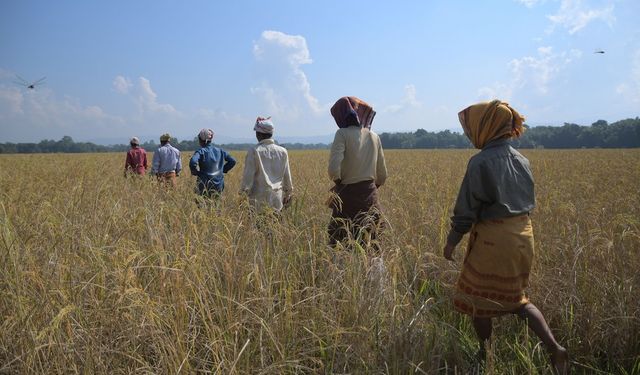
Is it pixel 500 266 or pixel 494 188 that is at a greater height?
pixel 494 188

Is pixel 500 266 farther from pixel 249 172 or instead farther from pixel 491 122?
pixel 249 172

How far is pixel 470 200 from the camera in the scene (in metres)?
2.02

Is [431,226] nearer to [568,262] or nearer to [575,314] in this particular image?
[568,262]

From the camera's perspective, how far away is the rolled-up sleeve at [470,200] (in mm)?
1997

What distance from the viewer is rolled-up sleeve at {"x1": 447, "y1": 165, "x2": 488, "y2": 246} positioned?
6.55ft

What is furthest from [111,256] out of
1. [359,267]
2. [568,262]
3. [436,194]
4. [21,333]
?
[436,194]

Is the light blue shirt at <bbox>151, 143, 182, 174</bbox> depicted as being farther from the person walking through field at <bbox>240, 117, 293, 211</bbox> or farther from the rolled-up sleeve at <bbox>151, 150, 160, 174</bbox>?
the person walking through field at <bbox>240, 117, 293, 211</bbox>

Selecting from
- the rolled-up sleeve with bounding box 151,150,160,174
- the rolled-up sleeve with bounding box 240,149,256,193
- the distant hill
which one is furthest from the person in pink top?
the distant hill

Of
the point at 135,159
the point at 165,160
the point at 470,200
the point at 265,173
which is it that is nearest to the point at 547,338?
the point at 470,200

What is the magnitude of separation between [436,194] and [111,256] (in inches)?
197

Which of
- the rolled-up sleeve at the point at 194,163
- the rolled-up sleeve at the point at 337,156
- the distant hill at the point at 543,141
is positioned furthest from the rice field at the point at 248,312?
the distant hill at the point at 543,141

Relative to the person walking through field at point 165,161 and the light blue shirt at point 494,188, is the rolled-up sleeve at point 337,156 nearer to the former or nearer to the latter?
the light blue shirt at point 494,188

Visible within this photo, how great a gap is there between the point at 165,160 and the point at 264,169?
11.4 feet

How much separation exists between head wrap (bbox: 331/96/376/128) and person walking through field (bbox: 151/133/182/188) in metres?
4.18
